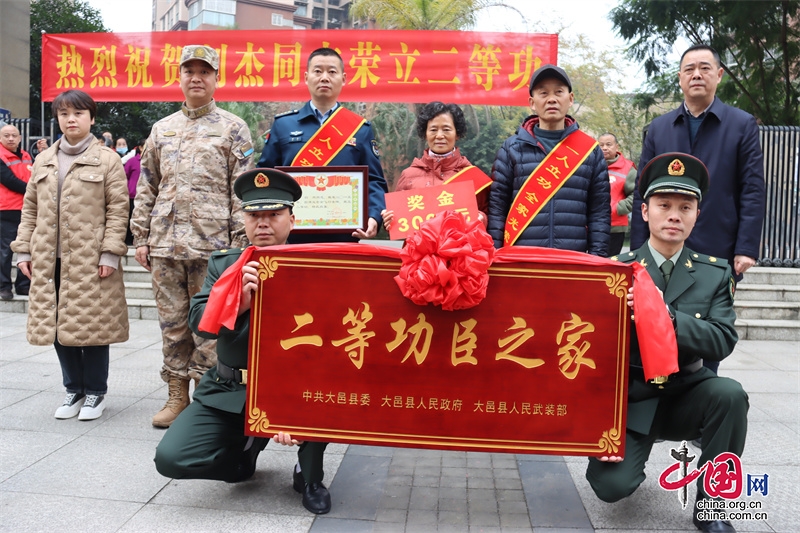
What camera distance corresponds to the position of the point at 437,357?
2447 mm

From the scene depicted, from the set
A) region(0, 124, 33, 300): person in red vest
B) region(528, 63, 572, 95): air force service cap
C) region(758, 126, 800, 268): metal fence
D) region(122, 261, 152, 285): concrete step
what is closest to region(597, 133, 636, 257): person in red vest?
region(758, 126, 800, 268): metal fence

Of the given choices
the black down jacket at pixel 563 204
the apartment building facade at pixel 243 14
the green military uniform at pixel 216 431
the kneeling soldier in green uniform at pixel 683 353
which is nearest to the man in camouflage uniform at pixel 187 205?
the green military uniform at pixel 216 431

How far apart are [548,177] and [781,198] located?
260 inches

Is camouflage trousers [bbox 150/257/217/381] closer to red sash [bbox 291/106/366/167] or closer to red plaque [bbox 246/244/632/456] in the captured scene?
red sash [bbox 291/106/366/167]

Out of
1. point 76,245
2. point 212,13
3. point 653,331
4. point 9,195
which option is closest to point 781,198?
point 653,331

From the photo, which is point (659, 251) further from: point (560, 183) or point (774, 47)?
point (774, 47)

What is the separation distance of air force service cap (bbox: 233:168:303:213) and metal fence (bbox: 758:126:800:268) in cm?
743

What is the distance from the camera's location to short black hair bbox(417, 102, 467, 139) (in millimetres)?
3594

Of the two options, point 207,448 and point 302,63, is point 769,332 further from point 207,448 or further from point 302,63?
point 207,448

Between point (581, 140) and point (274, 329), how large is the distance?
1.77 metres

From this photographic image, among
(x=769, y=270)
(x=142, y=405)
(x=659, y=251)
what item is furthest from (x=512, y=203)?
(x=769, y=270)

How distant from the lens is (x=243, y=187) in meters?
2.69

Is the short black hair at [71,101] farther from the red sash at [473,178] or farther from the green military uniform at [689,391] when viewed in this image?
the green military uniform at [689,391]

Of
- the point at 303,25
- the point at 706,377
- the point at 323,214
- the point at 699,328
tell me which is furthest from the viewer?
the point at 303,25
